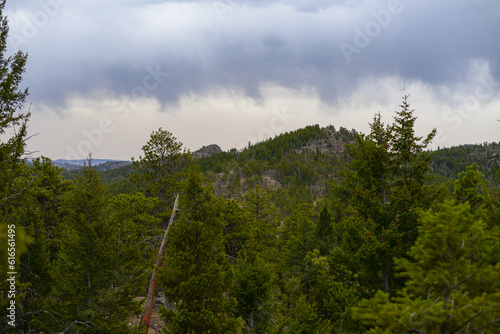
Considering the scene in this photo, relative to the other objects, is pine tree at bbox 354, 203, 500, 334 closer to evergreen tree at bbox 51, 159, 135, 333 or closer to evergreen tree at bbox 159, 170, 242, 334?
evergreen tree at bbox 159, 170, 242, 334

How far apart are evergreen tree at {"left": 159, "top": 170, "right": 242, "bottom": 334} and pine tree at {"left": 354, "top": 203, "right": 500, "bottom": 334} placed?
20.4 ft

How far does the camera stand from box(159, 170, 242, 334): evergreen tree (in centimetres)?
956

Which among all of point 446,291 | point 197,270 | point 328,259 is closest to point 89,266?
point 197,270

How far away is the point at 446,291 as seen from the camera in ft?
15.3

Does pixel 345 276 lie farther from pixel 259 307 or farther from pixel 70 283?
pixel 70 283

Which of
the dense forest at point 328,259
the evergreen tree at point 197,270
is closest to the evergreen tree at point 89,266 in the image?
the dense forest at point 328,259

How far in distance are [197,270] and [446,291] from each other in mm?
7611

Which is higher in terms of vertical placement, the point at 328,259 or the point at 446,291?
the point at 446,291

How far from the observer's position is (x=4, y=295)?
12.6 meters

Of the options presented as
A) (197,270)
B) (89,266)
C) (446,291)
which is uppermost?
(446,291)

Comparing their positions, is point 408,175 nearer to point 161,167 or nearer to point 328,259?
point 328,259

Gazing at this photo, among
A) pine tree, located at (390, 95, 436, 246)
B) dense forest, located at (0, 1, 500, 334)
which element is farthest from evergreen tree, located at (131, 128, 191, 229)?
pine tree, located at (390, 95, 436, 246)

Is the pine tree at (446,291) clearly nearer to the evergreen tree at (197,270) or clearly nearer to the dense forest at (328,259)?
the dense forest at (328,259)

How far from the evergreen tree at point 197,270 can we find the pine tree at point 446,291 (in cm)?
621
